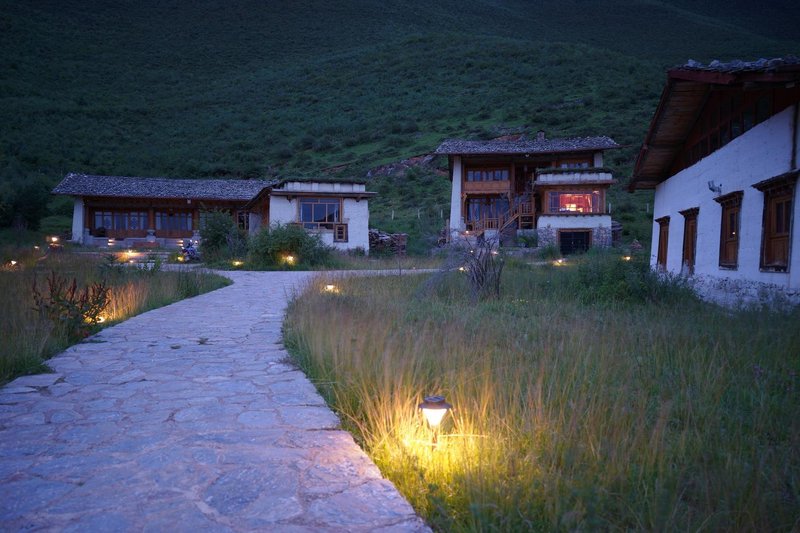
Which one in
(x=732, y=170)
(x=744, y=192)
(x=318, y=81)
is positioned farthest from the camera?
(x=318, y=81)

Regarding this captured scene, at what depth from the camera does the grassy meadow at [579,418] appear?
2.52 metres

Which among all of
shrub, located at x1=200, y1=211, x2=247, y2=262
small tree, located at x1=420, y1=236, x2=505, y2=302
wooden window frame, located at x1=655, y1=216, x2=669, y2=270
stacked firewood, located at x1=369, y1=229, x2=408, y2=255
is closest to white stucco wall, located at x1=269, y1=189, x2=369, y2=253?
stacked firewood, located at x1=369, y1=229, x2=408, y2=255

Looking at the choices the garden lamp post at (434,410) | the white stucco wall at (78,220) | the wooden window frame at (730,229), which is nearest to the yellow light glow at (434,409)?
the garden lamp post at (434,410)

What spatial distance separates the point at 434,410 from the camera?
291 centimetres

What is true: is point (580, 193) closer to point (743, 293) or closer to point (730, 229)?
point (730, 229)

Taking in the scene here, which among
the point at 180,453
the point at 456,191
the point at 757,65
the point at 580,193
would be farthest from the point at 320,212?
the point at 180,453

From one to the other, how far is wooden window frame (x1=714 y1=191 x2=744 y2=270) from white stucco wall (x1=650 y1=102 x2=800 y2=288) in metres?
0.13

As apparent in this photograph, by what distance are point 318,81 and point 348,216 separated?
1977 inches

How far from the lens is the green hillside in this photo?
157ft

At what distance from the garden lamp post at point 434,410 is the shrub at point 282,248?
63.2 feet

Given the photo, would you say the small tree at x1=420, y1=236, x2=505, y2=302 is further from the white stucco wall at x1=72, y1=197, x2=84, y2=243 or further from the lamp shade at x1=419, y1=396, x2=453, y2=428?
the white stucco wall at x1=72, y1=197, x2=84, y2=243

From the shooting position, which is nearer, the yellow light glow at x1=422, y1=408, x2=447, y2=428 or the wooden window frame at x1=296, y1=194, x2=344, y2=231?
the yellow light glow at x1=422, y1=408, x2=447, y2=428

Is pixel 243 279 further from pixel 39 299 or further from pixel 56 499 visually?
pixel 56 499

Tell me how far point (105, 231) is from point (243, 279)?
2643cm
